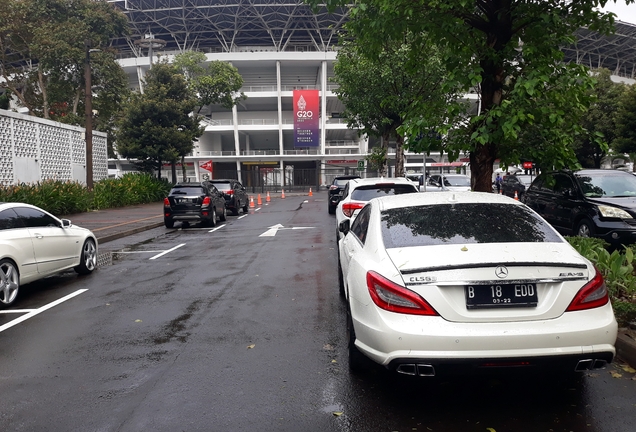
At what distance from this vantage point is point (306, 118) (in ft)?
169

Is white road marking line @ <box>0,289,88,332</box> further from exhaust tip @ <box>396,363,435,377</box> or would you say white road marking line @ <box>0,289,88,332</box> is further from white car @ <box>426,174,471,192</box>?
white car @ <box>426,174,471,192</box>

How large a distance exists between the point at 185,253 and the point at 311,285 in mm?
4932

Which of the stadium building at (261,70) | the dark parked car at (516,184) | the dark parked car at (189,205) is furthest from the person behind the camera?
the stadium building at (261,70)

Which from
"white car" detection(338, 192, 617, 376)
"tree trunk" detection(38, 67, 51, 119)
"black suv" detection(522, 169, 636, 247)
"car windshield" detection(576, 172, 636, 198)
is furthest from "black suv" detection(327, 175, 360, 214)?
"tree trunk" detection(38, 67, 51, 119)

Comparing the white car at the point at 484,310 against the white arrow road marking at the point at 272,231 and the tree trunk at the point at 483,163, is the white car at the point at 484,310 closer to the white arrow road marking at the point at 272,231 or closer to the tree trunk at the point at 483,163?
the tree trunk at the point at 483,163

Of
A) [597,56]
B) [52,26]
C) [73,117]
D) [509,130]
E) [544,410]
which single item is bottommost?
[544,410]

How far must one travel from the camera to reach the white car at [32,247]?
276 inches

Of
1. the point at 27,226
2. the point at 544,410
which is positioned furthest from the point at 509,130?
the point at 27,226

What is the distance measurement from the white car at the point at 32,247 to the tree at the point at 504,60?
5.83 m

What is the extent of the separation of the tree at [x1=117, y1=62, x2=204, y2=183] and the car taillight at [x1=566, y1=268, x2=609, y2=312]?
32875 mm

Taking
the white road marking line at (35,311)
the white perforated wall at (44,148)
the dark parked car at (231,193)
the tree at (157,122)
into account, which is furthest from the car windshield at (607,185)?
the tree at (157,122)

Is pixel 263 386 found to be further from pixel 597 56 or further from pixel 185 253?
pixel 597 56

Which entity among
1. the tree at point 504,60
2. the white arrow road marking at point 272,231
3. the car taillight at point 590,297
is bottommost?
the white arrow road marking at point 272,231

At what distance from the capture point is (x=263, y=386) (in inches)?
162
